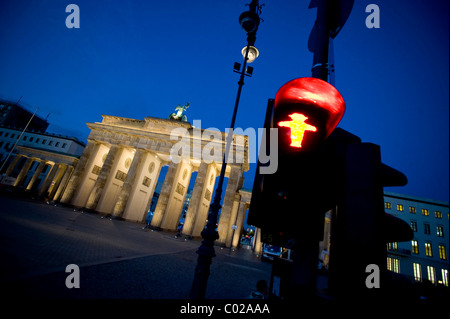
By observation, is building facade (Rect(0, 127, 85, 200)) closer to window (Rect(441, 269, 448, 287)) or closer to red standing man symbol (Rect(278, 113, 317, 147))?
red standing man symbol (Rect(278, 113, 317, 147))

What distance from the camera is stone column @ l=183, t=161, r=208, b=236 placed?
24016 millimetres

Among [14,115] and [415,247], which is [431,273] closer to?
[415,247]

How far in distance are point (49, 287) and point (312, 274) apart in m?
5.04

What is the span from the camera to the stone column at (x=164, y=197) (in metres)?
25.0

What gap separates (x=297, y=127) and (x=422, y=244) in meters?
46.3

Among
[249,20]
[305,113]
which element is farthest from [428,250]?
[305,113]

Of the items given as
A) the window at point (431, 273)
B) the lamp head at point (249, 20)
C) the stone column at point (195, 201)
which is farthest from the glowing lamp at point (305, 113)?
the window at point (431, 273)

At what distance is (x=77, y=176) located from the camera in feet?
91.1

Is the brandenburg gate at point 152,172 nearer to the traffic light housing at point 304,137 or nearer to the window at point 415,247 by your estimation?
the traffic light housing at point 304,137

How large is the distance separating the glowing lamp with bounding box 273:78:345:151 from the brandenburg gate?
78.8 ft

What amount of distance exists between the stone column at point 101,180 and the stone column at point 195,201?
43.3 ft

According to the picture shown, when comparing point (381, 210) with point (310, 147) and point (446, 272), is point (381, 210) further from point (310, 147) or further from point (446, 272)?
point (446, 272)
